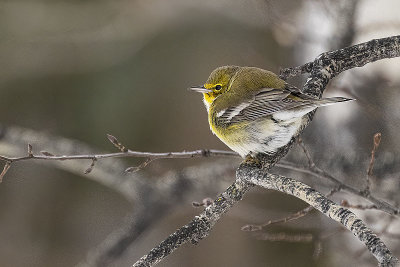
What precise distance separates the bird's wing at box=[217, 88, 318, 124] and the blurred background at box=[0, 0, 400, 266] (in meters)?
1.69

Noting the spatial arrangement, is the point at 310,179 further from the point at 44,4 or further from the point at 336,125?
the point at 44,4

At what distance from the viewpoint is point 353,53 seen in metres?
3.12

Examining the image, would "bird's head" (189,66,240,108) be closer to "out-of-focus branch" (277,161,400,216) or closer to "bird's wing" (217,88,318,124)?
"bird's wing" (217,88,318,124)

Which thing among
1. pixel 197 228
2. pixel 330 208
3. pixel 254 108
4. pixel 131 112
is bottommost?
pixel 131 112

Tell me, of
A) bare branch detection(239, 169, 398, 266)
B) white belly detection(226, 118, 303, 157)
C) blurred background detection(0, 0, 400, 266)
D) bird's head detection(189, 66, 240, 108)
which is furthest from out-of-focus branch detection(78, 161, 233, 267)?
bare branch detection(239, 169, 398, 266)

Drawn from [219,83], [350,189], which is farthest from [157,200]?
[350,189]

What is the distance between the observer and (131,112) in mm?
8328

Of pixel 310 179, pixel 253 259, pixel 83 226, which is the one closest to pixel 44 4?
pixel 83 226

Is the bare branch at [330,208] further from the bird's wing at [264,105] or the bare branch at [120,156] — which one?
the bird's wing at [264,105]

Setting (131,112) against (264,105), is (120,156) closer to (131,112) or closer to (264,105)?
(264,105)

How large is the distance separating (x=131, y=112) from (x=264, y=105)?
5091mm

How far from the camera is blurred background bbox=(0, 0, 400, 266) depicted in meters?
5.68

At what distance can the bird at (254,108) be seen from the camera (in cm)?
327

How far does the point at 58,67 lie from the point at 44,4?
101cm
